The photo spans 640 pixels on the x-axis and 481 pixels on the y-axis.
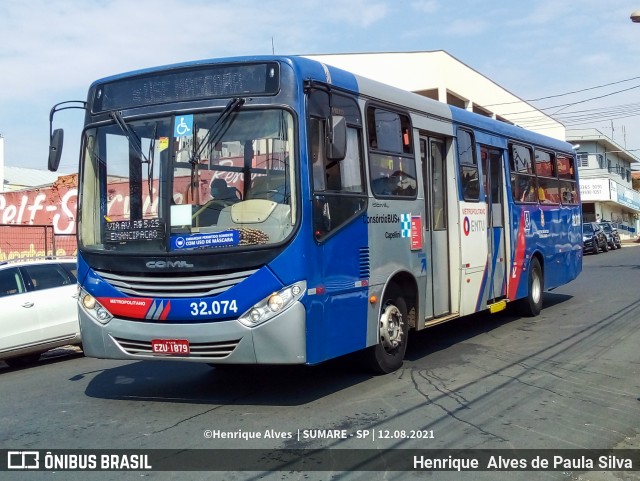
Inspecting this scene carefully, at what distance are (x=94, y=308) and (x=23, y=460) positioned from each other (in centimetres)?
192

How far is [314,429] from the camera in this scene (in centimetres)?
609

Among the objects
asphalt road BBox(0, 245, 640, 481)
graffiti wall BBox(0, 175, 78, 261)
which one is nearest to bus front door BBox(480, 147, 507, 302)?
asphalt road BBox(0, 245, 640, 481)

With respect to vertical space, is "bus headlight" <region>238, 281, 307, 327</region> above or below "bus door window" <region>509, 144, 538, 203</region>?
below

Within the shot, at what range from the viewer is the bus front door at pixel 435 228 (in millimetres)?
9109

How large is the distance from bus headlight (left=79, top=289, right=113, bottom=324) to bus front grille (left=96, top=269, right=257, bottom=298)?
297mm

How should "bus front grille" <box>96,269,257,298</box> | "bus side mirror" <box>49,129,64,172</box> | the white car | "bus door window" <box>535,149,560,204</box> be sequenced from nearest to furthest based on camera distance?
"bus front grille" <box>96,269,257,298</box>
"bus side mirror" <box>49,129,64,172</box>
the white car
"bus door window" <box>535,149,560,204</box>

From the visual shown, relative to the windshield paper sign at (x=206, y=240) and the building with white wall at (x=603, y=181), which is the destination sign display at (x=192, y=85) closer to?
the windshield paper sign at (x=206, y=240)

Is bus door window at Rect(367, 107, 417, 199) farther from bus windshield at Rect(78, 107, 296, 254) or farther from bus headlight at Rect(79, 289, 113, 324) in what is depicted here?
bus headlight at Rect(79, 289, 113, 324)

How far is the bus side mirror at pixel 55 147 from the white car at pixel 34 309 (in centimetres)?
267

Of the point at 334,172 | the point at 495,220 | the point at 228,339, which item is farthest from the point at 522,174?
the point at 228,339

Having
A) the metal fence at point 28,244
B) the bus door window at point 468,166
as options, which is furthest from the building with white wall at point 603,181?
the bus door window at point 468,166

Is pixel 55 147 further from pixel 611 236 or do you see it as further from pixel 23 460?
pixel 611 236

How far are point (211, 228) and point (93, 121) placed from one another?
2031 mm

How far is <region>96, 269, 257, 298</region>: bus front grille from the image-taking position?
648 cm
